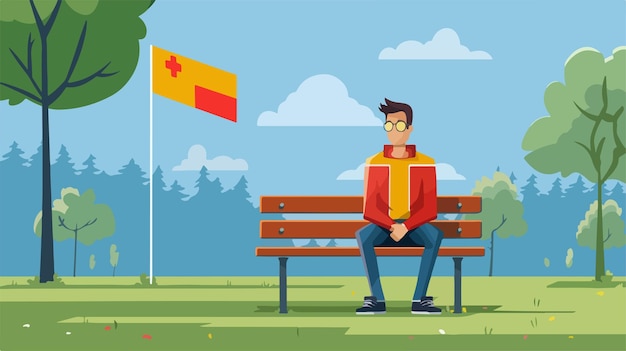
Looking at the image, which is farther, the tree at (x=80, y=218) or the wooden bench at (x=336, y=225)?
the tree at (x=80, y=218)

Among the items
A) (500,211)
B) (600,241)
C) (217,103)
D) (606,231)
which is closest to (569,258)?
(600,241)

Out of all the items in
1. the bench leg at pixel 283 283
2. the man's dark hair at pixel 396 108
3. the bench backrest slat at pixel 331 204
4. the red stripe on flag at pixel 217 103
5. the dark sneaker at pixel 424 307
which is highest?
the red stripe on flag at pixel 217 103

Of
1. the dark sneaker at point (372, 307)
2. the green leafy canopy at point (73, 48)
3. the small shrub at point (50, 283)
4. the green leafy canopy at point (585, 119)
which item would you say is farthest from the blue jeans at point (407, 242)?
the green leafy canopy at point (585, 119)

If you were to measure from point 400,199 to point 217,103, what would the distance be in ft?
20.6

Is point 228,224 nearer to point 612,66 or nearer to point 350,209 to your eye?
point 612,66

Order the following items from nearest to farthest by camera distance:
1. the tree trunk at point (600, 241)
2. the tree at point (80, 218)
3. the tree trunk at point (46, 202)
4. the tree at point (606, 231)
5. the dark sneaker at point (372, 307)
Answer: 1. the dark sneaker at point (372, 307)
2. the tree trunk at point (46, 202)
3. the tree trunk at point (600, 241)
4. the tree at point (606, 231)
5. the tree at point (80, 218)

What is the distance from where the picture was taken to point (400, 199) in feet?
33.6

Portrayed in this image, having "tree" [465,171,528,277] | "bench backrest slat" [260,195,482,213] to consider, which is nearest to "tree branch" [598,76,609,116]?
"tree" [465,171,528,277]

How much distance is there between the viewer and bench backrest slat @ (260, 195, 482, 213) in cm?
1065

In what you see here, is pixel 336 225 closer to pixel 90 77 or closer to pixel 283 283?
pixel 283 283

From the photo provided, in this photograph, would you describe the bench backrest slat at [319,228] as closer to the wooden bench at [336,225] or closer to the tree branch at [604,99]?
the wooden bench at [336,225]

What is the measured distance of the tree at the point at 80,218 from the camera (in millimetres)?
19594

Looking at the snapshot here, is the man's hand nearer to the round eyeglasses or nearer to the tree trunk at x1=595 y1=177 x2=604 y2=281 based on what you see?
the round eyeglasses

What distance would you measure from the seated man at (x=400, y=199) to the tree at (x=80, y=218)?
32.1 ft
